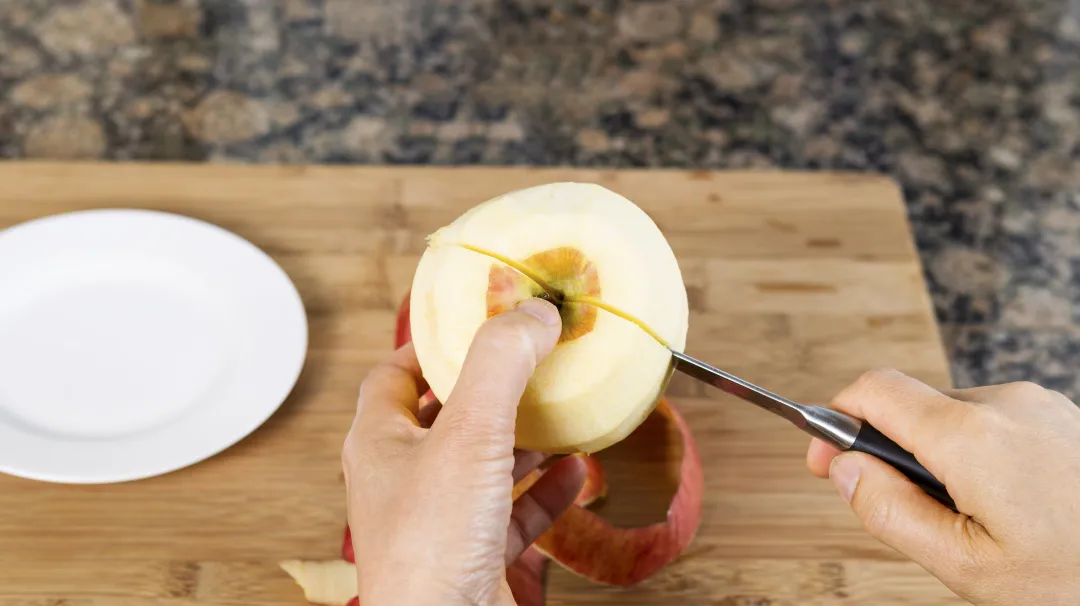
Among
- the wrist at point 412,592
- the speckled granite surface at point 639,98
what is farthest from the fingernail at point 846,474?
the speckled granite surface at point 639,98

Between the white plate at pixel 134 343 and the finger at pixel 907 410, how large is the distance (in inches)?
27.5

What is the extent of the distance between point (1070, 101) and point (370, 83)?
1736 millimetres

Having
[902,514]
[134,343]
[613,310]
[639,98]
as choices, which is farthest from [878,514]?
[639,98]

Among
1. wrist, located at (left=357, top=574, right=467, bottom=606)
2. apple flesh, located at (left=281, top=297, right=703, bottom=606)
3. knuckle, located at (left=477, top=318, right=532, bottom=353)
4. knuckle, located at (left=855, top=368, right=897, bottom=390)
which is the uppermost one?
knuckle, located at (left=477, top=318, right=532, bottom=353)

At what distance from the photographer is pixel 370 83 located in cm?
207

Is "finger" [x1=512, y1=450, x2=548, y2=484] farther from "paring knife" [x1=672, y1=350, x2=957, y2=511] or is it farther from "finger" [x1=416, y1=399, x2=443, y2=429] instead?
"paring knife" [x1=672, y1=350, x2=957, y2=511]

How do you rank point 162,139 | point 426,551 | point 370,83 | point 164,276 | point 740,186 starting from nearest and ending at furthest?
point 426,551 < point 164,276 < point 740,186 < point 162,139 < point 370,83

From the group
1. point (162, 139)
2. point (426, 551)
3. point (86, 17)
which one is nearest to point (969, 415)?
point (426, 551)

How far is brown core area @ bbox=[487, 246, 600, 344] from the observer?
32.2 inches

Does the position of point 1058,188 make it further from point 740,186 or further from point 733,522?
point 733,522

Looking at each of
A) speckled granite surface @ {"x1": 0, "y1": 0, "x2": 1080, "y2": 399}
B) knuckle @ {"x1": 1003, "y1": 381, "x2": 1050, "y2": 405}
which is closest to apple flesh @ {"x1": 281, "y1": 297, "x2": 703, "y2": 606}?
knuckle @ {"x1": 1003, "y1": 381, "x2": 1050, "y2": 405}

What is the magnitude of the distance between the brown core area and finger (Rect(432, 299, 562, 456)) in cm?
7

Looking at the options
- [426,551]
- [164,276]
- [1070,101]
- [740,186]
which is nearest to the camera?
[426,551]

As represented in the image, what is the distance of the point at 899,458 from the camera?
88 centimetres
